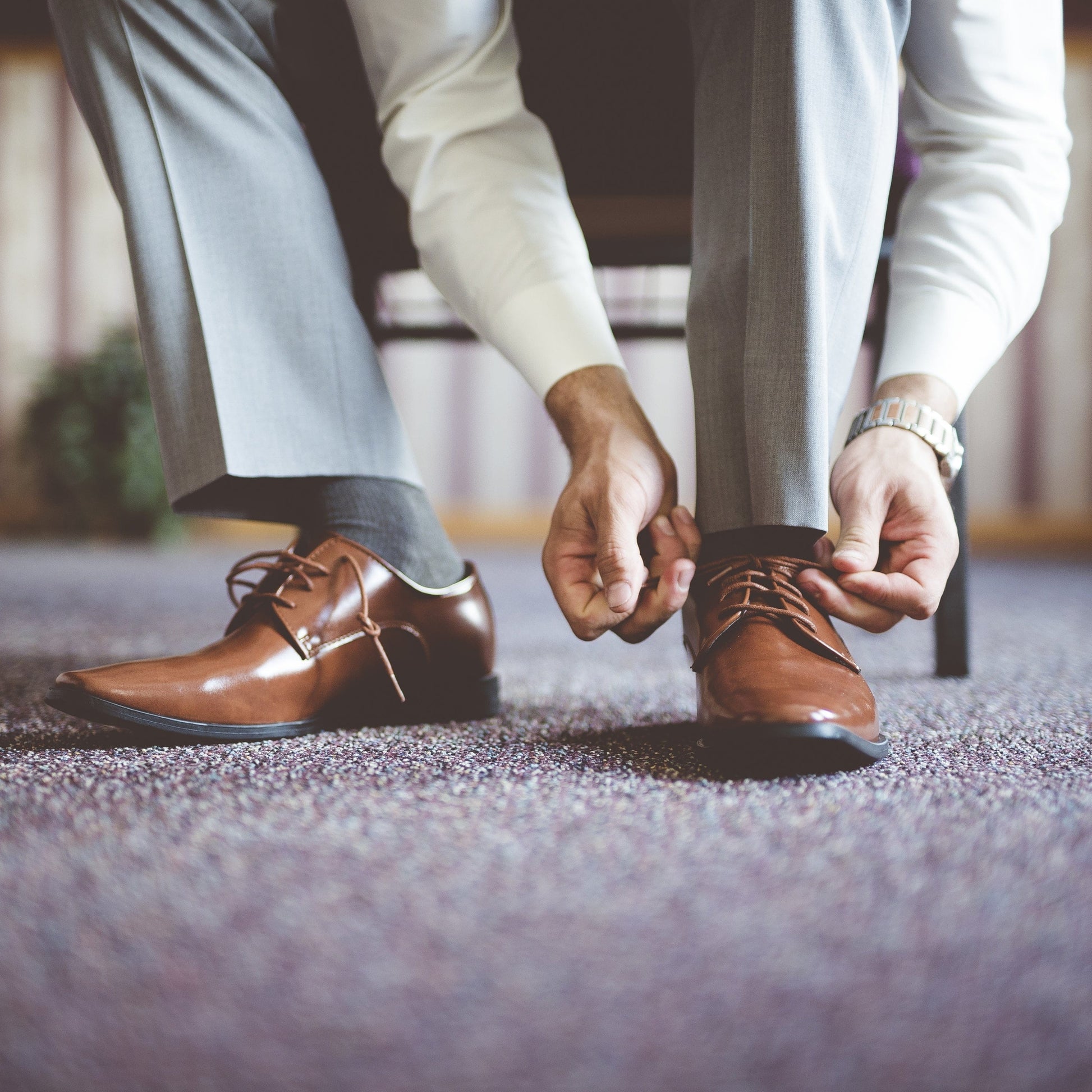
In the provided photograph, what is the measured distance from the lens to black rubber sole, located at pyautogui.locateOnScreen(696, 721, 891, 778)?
0.39 meters

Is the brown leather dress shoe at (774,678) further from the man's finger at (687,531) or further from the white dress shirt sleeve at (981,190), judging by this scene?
the white dress shirt sleeve at (981,190)

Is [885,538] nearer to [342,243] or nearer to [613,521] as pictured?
[613,521]

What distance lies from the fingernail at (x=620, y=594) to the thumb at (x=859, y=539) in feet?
0.37

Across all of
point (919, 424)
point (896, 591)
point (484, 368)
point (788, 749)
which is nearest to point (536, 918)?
point (788, 749)

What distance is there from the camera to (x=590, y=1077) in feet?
0.66

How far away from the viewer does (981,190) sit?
0.58 m

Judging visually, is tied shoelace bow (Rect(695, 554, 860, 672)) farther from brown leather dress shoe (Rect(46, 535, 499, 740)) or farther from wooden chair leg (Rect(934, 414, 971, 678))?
wooden chair leg (Rect(934, 414, 971, 678))

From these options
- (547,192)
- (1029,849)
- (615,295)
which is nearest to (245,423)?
(547,192)

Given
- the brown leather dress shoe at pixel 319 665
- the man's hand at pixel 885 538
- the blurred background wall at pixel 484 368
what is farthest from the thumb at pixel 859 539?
the blurred background wall at pixel 484 368

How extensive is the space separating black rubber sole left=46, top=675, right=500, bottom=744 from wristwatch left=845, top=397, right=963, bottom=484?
287 millimetres

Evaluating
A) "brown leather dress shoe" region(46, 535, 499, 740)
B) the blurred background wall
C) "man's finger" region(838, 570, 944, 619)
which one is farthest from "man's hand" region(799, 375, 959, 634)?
the blurred background wall

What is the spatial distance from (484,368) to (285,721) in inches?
115

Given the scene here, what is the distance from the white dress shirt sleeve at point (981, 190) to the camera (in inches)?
21.9

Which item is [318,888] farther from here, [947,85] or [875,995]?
[947,85]
